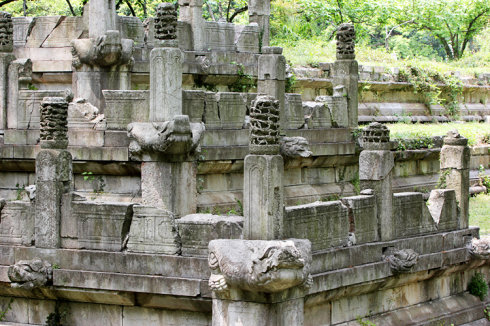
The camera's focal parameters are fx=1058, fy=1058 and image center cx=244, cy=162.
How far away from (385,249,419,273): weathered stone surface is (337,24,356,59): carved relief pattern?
16.9ft

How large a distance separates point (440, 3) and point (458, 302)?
2756 cm

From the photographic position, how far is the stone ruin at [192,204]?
1088 centimetres

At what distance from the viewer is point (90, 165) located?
1412cm

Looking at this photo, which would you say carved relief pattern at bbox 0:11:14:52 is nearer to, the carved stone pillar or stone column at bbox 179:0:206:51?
stone column at bbox 179:0:206:51

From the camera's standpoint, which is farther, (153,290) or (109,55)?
(109,55)

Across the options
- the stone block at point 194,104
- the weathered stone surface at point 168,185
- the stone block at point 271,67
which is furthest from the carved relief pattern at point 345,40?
the weathered stone surface at point 168,185

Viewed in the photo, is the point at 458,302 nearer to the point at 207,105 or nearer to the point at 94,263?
the point at 207,105

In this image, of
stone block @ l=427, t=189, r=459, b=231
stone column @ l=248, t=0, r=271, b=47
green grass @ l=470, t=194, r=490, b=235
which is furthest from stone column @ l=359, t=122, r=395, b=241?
stone column @ l=248, t=0, r=271, b=47

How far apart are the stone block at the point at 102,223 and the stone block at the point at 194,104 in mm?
2392

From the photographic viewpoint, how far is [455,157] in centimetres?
1483

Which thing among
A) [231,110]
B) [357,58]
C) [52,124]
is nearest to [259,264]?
[52,124]

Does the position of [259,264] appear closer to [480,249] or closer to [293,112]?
[480,249]

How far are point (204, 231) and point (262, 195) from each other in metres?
1.05

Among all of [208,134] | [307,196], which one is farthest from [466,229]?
[208,134]
